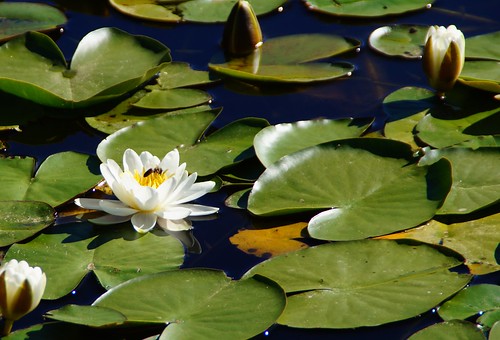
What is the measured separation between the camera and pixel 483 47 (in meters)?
4.01

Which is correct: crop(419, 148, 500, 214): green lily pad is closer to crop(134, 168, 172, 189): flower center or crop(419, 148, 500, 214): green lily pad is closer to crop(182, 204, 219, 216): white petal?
crop(182, 204, 219, 216): white petal

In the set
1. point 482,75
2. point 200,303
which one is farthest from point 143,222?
point 482,75

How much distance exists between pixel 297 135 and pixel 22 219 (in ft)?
3.79

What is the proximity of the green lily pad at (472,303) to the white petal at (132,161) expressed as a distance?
122 cm

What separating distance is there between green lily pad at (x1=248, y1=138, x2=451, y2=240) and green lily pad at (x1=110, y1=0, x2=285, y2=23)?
1.62m

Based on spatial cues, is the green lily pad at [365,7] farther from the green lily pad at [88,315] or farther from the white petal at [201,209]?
the green lily pad at [88,315]

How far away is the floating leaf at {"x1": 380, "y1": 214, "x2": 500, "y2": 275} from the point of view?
8.97ft

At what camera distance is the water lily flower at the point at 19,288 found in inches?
91.3

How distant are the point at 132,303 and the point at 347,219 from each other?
853 mm

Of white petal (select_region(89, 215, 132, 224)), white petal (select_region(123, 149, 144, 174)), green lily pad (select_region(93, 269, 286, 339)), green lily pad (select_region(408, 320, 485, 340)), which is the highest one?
white petal (select_region(123, 149, 144, 174))

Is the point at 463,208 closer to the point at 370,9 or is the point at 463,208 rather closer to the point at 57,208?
the point at 57,208

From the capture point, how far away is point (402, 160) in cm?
312

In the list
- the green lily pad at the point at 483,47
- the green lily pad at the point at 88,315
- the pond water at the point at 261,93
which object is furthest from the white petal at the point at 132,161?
the green lily pad at the point at 483,47

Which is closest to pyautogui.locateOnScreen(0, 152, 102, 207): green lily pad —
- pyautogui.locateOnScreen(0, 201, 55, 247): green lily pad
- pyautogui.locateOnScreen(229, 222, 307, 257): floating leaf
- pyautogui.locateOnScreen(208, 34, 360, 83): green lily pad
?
pyautogui.locateOnScreen(0, 201, 55, 247): green lily pad
